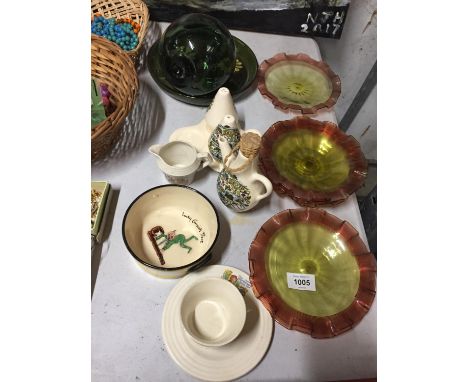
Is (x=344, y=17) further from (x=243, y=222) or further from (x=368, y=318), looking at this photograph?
(x=368, y=318)

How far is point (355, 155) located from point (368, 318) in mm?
348

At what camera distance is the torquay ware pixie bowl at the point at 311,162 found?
0.73 metres

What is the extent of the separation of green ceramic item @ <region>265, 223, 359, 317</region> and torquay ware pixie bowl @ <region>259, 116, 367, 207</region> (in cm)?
8

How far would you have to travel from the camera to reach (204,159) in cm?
72

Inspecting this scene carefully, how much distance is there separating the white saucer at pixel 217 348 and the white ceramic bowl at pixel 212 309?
2 cm

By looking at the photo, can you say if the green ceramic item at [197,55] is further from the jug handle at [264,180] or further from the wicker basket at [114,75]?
the jug handle at [264,180]

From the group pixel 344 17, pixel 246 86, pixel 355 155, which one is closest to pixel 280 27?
pixel 344 17

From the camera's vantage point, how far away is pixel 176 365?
56cm

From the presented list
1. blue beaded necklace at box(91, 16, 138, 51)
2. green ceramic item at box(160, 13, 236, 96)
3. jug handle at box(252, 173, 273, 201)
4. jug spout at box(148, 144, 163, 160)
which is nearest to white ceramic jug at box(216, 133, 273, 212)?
jug handle at box(252, 173, 273, 201)

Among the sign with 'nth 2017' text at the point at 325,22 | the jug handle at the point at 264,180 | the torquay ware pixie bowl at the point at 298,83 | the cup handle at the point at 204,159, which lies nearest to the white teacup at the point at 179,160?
the cup handle at the point at 204,159

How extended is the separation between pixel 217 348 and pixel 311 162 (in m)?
0.45

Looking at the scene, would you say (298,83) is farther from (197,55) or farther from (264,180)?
(264,180)

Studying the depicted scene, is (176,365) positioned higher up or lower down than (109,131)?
lower down

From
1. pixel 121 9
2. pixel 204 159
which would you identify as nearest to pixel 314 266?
pixel 204 159
